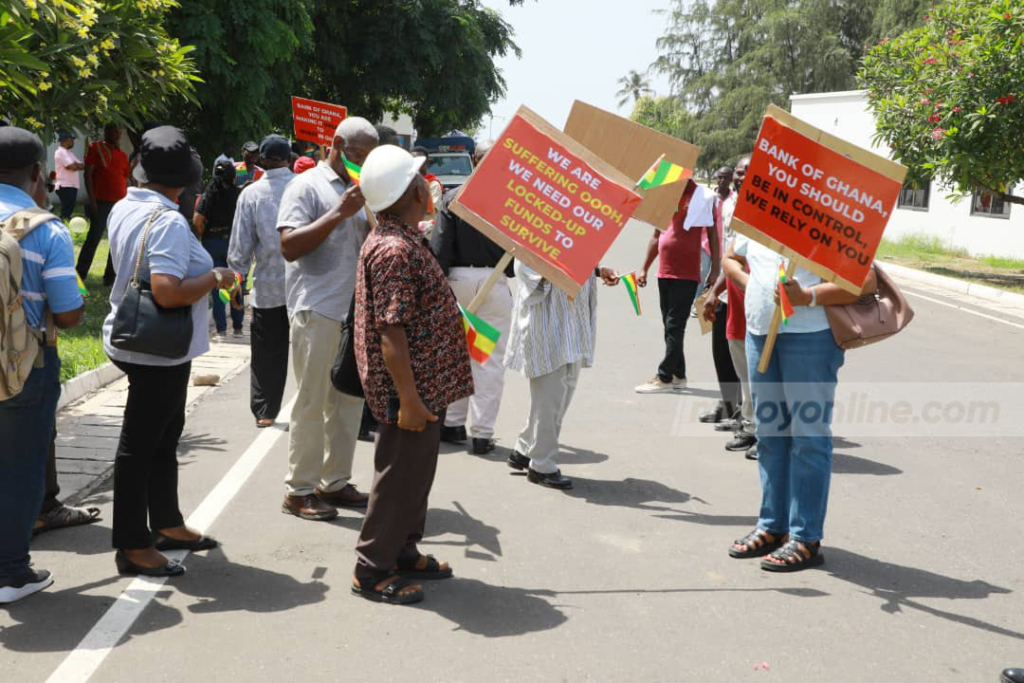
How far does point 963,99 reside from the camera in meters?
17.1

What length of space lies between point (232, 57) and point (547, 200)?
13857 mm

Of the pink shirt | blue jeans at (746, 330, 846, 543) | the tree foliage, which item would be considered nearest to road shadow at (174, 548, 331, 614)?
blue jeans at (746, 330, 846, 543)

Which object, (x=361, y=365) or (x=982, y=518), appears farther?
(x=982, y=518)

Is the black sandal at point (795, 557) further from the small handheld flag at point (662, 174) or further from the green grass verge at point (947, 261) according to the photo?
the green grass verge at point (947, 261)

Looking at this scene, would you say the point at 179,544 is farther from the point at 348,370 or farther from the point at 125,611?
the point at 348,370

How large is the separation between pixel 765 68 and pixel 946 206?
2868 cm

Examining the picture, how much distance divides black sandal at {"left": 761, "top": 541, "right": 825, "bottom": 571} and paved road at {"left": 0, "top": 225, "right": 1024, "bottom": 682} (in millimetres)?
52

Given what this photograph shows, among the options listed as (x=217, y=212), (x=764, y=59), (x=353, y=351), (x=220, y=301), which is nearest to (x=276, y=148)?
(x=353, y=351)

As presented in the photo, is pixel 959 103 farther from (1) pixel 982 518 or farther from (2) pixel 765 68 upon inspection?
(2) pixel 765 68

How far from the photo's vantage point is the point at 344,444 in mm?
5539

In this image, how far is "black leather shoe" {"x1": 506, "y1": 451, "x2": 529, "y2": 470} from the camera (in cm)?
644

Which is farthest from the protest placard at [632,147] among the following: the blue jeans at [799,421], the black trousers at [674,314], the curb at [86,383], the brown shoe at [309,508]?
the curb at [86,383]

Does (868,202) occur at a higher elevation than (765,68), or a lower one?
lower

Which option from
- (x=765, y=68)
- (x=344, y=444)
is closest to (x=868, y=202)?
(x=344, y=444)
